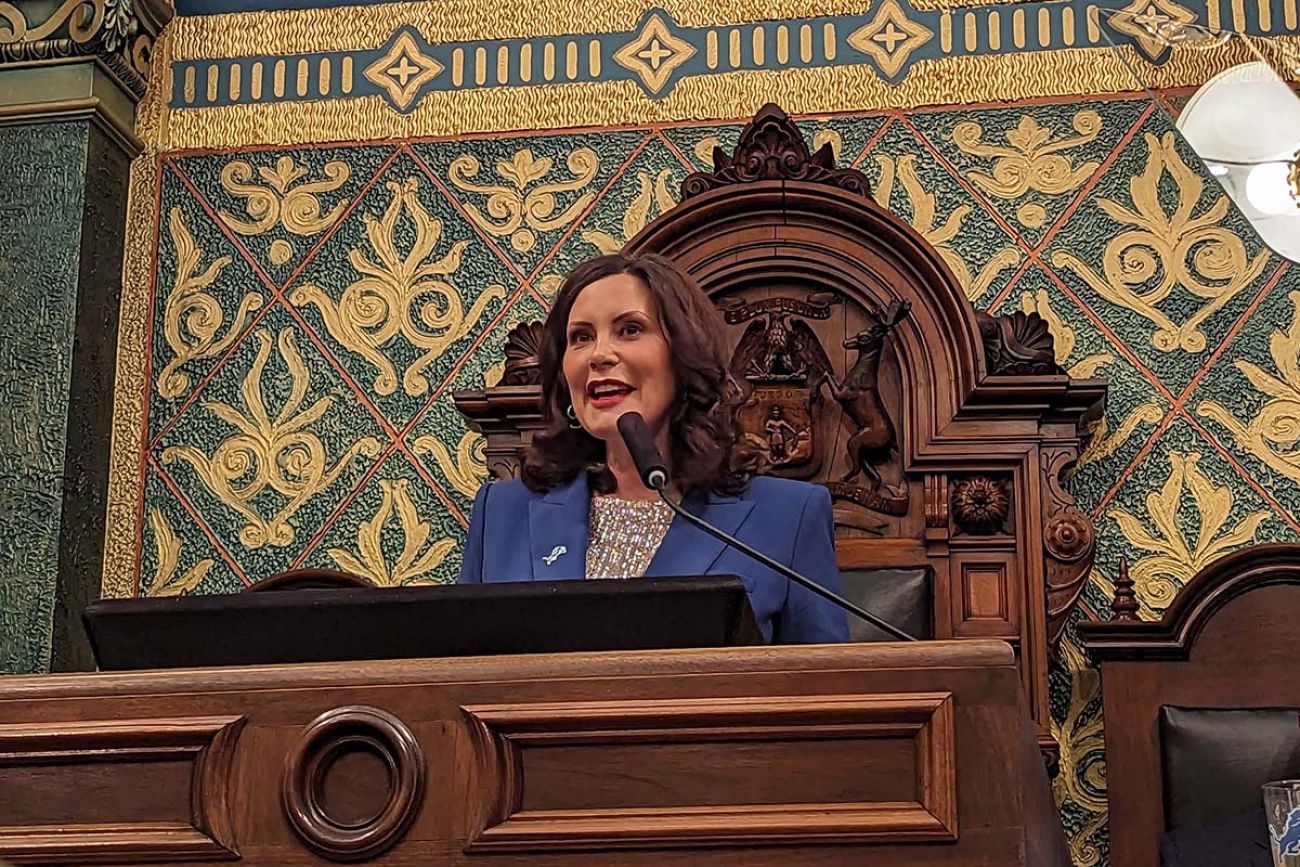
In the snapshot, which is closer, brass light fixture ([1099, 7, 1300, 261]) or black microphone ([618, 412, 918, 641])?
black microphone ([618, 412, 918, 641])

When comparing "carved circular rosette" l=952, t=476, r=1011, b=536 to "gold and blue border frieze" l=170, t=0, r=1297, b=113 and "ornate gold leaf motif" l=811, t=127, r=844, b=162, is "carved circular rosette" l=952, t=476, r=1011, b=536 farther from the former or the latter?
"gold and blue border frieze" l=170, t=0, r=1297, b=113

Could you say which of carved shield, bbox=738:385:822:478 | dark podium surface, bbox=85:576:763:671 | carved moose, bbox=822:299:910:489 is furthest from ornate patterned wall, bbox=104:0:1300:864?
dark podium surface, bbox=85:576:763:671

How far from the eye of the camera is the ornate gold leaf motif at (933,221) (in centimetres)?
370

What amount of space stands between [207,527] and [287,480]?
0.20 meters

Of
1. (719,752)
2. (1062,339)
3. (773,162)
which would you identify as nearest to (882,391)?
(1062,339)

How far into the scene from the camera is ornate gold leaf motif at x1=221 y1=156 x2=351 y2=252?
157 inches

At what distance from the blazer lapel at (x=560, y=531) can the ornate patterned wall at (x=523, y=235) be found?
1332 millimetres

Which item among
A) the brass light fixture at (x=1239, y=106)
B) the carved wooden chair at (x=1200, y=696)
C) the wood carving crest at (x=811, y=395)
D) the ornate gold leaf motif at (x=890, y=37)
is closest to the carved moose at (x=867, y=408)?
the wood carving crest at (x=811, y=395)

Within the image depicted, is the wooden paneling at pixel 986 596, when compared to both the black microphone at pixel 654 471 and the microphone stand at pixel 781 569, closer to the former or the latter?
the black microphone at pixel 654 471

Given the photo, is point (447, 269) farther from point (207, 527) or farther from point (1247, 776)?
point (1247, 776)

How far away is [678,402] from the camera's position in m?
2.52

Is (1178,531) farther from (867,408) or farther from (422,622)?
(422,622)

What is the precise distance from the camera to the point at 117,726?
155 centimetres

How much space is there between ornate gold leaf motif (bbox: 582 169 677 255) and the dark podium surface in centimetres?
228
